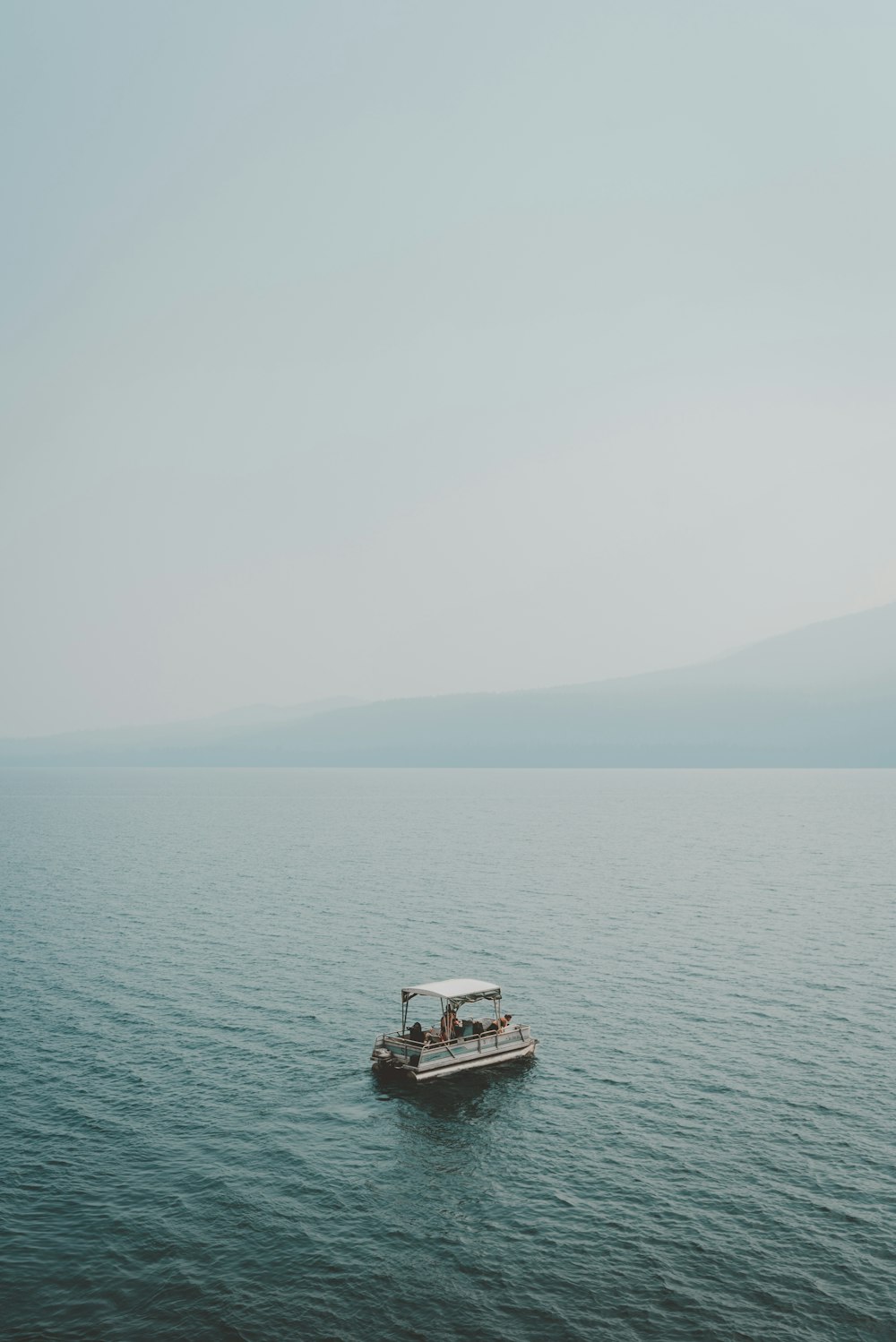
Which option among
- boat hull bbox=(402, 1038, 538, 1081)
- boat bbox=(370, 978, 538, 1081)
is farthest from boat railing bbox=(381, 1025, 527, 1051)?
boat hull bbox=(402, 1038, 538, 1081)

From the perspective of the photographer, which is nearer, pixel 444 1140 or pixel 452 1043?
pixel 444 1140

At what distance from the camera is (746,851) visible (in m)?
176

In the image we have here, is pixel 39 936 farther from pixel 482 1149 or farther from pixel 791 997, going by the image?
pixel 791 997

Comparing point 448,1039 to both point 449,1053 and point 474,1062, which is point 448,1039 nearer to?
point 449,1053

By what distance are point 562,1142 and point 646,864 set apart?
376 ft

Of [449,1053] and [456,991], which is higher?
[456,991]

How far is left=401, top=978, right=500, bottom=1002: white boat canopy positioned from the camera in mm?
59969

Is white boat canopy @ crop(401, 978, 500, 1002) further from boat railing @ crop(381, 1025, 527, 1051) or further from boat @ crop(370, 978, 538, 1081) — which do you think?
boat railing @ crop(381, 1025, 527, 1051)

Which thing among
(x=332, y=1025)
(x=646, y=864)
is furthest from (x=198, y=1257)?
(x=646, y=864)

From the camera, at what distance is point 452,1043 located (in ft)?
191

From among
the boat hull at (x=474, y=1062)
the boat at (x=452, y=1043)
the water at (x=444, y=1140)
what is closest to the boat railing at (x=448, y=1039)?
the boat at (x=452, y=1043)

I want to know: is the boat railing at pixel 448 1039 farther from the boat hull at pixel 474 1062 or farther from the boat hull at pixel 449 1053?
the boat hull at pixel 474 1062

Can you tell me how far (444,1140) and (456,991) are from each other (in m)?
→ 14.2

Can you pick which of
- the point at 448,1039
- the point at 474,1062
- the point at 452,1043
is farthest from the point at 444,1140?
the point at 448,1039
